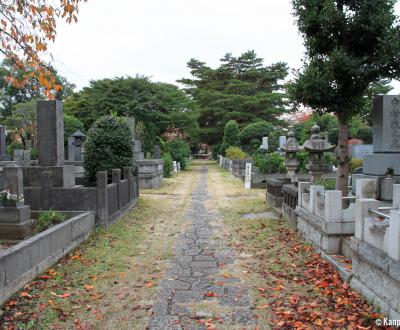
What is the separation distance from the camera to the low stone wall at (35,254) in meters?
4.04

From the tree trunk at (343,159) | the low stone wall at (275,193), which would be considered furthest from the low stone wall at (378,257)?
the low stone wall at (275,193)

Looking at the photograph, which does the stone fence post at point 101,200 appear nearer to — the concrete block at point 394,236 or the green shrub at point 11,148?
the concrete block at point 394,236

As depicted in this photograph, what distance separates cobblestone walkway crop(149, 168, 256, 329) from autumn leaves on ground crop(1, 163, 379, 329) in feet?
0.33

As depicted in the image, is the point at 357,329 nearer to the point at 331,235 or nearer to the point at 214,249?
the point at 331,235

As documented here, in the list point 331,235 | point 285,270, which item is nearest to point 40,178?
point 285,270

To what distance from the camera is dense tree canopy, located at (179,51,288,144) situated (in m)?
38.9

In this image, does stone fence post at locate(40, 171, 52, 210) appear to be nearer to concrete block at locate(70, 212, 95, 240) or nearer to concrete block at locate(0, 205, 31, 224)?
concrete block at locate(70, 212, 95, 240)

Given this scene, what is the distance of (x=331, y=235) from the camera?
5438 millimetres

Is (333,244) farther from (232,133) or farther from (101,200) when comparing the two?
(232,133)

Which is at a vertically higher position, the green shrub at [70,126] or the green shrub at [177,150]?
the green shrub at [70,126]

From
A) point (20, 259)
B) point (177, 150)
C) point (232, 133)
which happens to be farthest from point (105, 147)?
point (232, 133)

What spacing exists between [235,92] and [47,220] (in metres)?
37.2

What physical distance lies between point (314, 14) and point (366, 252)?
4.55m

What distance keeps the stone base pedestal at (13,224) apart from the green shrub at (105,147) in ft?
13.1
